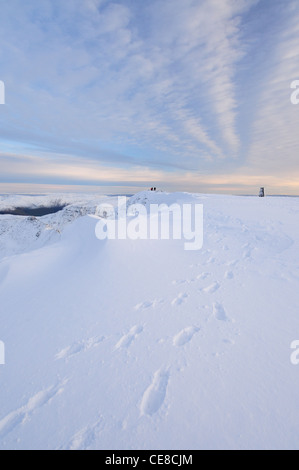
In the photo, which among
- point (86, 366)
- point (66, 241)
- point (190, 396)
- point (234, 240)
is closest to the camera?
point (190, 396)

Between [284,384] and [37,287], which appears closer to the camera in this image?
[284,384]

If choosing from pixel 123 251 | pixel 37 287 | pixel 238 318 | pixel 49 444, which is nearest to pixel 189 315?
pixel 238 318

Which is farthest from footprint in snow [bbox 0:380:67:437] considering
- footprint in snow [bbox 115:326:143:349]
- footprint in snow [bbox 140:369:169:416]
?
footprint in snow [bbox 140:369:169:416]

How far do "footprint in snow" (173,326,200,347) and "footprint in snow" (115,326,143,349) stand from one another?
0.74 m

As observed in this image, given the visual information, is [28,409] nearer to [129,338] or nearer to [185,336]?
[129,338]

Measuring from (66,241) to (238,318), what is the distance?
7.90 metres

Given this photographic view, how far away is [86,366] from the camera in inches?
132

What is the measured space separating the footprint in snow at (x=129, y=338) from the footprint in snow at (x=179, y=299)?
1.06 meters

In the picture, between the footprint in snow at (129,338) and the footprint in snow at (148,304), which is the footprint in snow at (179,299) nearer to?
the footprint in snow at (148,304)

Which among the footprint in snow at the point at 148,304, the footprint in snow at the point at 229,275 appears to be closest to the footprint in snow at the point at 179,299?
the footprint in snow at the point at 148,304

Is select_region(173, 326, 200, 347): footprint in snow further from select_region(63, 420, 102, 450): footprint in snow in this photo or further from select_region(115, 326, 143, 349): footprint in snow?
select_region(63, 420, 102, 450): footprint in snow
